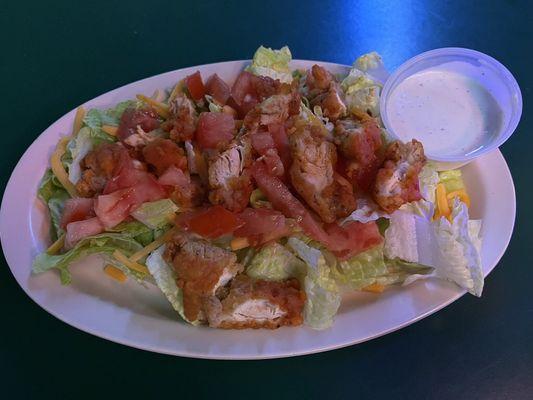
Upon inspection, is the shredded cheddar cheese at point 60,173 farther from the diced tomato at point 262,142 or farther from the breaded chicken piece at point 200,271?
the diced tomato at point 262,142

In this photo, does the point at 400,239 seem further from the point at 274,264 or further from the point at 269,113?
the point at 269,113

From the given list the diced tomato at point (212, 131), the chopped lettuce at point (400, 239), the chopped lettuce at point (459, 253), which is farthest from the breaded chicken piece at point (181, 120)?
the chopped lettuce at point (459, 253)

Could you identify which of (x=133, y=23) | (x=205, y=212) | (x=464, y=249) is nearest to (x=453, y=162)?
(x=464, y=249)

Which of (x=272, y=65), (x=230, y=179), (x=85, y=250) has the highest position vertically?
(x=272, y=65)

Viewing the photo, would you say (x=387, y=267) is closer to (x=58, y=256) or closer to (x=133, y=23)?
(x=58, y=256)

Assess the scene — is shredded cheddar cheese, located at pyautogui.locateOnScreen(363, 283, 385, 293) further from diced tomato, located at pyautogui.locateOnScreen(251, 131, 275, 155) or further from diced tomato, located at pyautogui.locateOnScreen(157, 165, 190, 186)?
diced tomato, located at pyautogui.locateOnScreen(157, 165, 190, 186)

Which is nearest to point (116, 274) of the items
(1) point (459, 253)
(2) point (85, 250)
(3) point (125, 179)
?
(2) point (85, 250)
